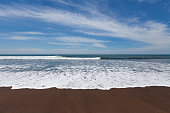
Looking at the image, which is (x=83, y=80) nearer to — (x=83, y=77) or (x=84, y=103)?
(x=83, y=77)

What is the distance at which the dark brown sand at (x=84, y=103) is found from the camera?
3.31m

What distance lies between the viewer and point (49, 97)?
4.28 m

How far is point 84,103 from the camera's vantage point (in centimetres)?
380

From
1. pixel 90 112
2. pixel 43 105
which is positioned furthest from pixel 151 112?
pixel 43 105

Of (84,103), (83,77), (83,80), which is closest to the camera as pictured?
(84,103)

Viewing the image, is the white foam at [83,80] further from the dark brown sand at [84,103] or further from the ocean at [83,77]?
the dark brown sand at [84,103]

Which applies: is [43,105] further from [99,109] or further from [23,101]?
[99,109]

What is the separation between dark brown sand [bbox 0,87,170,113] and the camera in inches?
130

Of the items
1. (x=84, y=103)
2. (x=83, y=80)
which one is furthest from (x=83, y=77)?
(x=84, y=103)

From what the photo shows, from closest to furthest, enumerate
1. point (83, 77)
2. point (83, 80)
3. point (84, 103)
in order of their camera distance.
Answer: point (84, 103)
point (83, 80)
point (83, 77)

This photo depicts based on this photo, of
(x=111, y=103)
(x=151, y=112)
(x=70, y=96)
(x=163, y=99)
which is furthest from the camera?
A: (x=70, y=96)

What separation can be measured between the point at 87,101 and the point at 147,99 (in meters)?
2.39

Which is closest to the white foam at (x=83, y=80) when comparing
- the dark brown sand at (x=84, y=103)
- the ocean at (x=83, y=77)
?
the ocean at (x=83, y=77)

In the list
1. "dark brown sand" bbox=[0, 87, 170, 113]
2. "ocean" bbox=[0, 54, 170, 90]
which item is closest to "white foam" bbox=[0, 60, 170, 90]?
"ocean" bbox=[0, 54, 170, 90]
